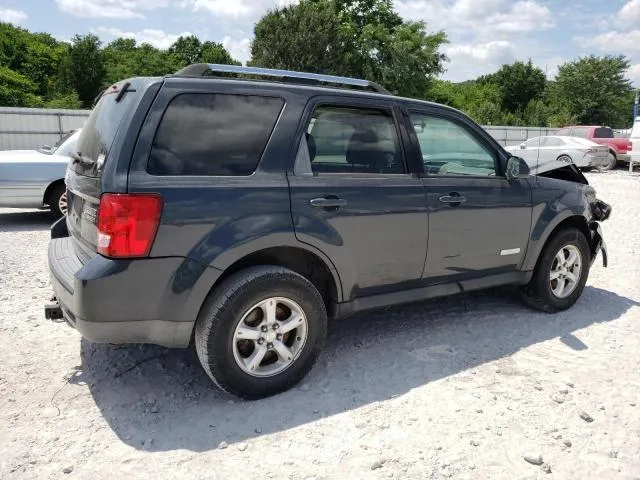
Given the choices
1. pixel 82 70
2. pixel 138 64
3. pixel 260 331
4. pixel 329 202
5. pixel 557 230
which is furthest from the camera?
pixel 138 64

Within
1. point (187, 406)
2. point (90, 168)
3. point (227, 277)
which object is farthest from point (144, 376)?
point (90, 168)

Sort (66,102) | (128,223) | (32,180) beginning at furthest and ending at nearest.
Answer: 1. (66,102)
2. (32,180)
3. (128,223)

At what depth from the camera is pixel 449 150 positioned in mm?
4312

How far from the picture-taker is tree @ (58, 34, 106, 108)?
1594 inches

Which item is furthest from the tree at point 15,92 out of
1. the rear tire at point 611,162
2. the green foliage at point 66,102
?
the rear tire at point 611,162

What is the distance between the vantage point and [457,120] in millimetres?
4277

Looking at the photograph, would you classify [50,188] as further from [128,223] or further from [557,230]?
[557,230]

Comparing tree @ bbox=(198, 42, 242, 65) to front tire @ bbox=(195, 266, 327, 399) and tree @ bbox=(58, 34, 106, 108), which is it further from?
front tire @ bbox=(195, 266, 327, 399)

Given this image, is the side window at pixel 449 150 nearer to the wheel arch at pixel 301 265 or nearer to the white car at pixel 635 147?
the wheel arch at pixel 301 265

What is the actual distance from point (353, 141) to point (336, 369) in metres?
1.53

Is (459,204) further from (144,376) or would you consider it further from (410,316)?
(144,376)

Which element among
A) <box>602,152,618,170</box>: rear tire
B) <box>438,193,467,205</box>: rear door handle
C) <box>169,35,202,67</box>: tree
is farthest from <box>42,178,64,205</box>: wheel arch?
<box>169,35,202,67</box>: tree

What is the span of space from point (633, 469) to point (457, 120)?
8.55ft

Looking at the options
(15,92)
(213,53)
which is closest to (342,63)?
(15,92)
